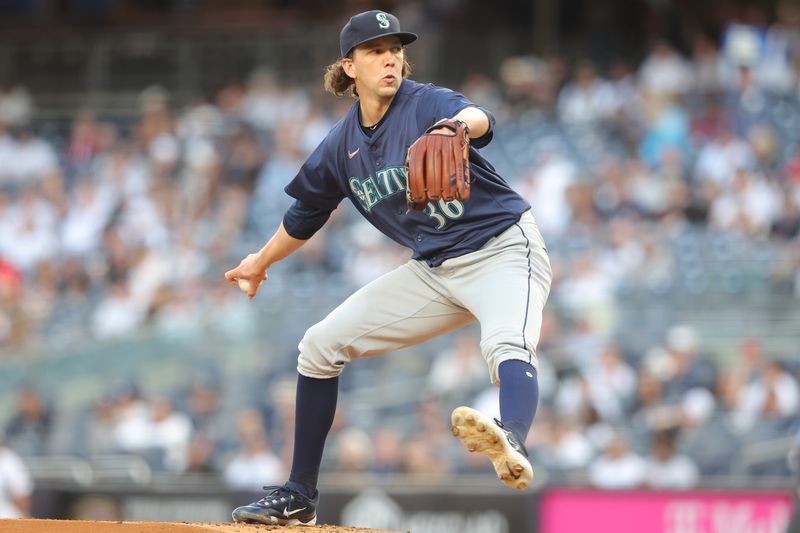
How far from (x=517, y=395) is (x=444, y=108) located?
3.39ft

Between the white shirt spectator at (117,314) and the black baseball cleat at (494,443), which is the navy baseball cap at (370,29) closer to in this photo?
the black baseball cleat at (494,443)

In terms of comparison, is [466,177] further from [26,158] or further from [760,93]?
[26,158]

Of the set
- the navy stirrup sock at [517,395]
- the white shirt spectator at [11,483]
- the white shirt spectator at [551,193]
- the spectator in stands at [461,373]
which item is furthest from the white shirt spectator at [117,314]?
the navy stirrup sock at [517,395]

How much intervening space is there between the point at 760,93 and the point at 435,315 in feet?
26.0

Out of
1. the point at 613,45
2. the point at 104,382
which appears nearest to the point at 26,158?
the point at 104,382

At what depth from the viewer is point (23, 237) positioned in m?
13.1

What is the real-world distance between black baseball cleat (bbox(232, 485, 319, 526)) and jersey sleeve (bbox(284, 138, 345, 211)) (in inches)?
43.8

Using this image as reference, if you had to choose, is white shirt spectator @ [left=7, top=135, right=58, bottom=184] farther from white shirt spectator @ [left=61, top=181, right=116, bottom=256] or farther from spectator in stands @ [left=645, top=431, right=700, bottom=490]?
spectator in stands @ [left=645, top=431, right=700, bottom=490]

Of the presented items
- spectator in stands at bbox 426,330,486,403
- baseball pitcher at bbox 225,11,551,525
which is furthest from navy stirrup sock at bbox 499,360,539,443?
spectator in stands at bbox 426,330,486,403

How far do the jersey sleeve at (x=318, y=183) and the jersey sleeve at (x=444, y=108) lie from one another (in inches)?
18.5

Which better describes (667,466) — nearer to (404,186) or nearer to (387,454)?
(387,454)

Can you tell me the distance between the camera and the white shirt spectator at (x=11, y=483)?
30.3ft

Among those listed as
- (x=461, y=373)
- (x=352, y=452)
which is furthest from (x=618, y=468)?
(x=352, y=452)

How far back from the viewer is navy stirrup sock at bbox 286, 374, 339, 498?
16.1 ft
